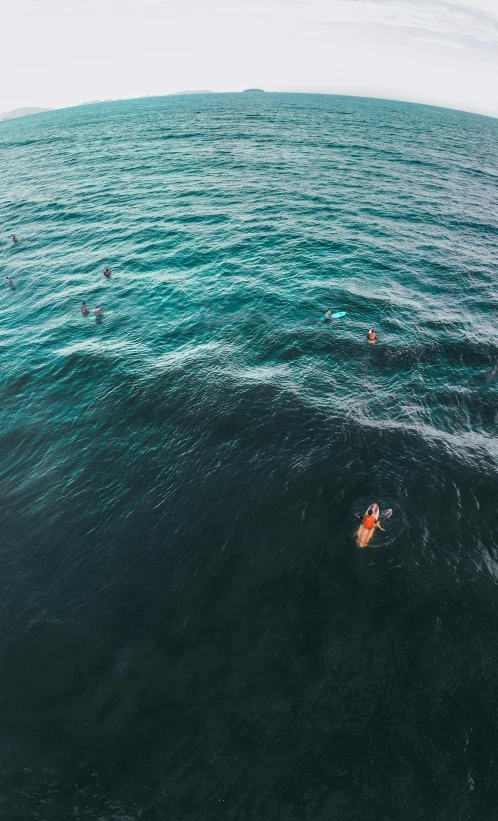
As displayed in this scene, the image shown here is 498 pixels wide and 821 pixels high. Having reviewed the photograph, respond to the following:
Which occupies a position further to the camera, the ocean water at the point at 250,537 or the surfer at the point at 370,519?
the surfer at the point at 370,519

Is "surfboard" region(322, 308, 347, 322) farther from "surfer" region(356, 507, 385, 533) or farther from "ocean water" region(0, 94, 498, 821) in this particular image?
"surfer" region(356, 507, 385, 533)

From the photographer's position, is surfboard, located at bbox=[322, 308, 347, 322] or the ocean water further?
surfboard, located at bbox=[322, 308, 347, 322]

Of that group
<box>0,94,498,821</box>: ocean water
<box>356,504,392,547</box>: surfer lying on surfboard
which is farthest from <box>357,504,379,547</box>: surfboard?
<box>0,94,498,821</box>: ocean water

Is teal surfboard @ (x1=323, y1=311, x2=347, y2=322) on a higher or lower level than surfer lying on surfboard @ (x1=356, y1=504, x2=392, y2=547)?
higher

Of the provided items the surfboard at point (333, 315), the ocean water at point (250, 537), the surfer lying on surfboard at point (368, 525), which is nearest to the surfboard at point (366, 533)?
the surfer lying on surfboard at point (368, 525)

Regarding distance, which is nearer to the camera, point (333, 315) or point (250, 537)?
point (250, 537)

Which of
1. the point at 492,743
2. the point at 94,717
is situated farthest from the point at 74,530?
the point at 492,743

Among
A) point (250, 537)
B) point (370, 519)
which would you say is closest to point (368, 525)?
point (370, 519)

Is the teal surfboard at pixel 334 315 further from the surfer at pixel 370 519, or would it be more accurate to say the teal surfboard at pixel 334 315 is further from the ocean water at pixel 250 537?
the surfer at pixel 370 519

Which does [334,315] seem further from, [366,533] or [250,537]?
[250,537]
